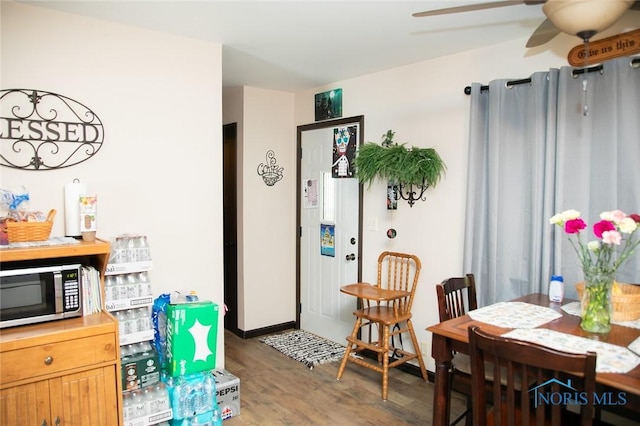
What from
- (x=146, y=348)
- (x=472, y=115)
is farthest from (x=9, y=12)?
(x=472, y=115)

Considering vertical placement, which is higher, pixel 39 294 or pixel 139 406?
pixel 39 294

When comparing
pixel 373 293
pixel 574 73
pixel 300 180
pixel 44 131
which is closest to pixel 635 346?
pixel 574 73

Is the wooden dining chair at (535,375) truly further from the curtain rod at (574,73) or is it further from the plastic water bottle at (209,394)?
the plastic water bottle at (209,394)

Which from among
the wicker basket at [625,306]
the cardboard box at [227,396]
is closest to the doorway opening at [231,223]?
the cardboard box at [227,396]

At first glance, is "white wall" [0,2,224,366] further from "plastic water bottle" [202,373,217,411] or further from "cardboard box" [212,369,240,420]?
"plastic water bottle" [202,373,217,411]

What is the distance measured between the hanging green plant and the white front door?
0.38m

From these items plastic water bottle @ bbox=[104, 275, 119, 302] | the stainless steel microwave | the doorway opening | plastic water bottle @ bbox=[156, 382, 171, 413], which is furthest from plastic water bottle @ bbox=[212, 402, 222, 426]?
the doorway opening

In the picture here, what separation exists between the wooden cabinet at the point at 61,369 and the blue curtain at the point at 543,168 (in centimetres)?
230

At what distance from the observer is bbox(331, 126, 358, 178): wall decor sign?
3.87m

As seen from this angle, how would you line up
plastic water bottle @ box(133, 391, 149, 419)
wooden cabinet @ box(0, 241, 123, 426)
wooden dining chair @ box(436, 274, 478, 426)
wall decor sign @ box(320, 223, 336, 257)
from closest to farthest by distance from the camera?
wooden cabinet @ box(0, 241, 123, 426)
wooden dining chair @ box(436, 274, 478, 426)
plastic water bottle @ box(133, 391, 149, 419)
wall decor sign @ box(320, 223, 336, 257)

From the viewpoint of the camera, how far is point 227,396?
2.74m

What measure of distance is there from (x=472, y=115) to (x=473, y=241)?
878 mm

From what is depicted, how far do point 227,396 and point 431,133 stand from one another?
7.90 feet

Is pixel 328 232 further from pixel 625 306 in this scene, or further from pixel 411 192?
pixel 625 306
